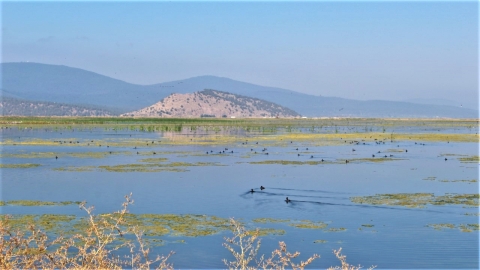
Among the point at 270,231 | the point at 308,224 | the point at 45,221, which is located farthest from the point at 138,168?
the point at 270,231

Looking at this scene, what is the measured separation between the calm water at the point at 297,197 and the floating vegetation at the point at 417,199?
68cm

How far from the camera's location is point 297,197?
21.5m

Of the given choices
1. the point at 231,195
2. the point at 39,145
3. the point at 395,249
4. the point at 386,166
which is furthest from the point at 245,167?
the point at 39,145

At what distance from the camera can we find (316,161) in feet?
113

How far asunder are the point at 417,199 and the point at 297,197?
3937mm

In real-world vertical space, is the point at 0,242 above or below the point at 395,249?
above

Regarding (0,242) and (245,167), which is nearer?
(0,242)

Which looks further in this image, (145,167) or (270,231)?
(145,167)

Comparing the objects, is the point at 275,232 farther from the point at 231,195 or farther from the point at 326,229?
the point at 231,195

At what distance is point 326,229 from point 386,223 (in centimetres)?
183

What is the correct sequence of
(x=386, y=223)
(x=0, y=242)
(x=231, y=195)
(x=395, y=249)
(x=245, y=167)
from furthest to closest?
(x=245, y=167) < (x=231, y=195) < (x=386, y=223) < (x=395, y=249) < (x=0, y=242)

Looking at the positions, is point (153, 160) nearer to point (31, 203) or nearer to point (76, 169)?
point (76, 169)

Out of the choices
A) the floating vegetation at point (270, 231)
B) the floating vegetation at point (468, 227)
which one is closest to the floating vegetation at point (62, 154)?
the floating vegetation at point (270, 231)

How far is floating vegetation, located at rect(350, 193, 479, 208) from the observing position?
19.7 metres
